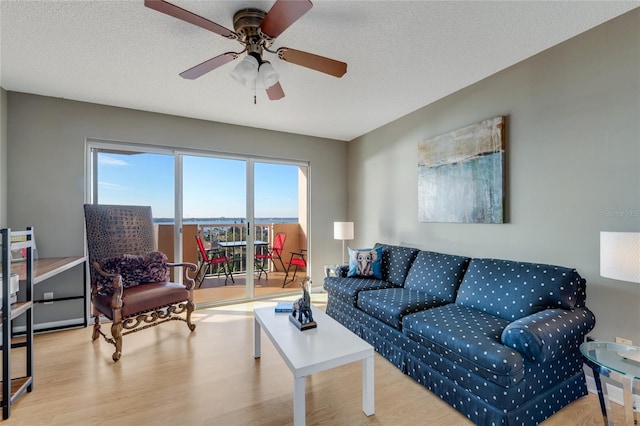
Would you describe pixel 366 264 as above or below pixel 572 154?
below

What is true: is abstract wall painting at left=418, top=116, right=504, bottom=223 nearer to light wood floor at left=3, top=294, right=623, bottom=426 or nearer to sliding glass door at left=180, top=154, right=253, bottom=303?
light wood floor at left=3, top=294, right=623, bottom=426

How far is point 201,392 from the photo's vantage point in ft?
6.52

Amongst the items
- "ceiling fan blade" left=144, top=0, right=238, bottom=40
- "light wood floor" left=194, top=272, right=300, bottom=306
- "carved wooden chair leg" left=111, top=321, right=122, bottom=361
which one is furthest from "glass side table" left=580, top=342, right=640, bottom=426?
"light wood floor" left=194, top=272, right=300, bottom=306

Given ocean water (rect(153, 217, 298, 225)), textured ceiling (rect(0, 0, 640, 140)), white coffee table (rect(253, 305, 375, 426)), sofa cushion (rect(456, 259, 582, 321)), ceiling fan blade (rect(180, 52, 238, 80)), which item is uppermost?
textured ceiling (rect(0, 0, 640, 140))

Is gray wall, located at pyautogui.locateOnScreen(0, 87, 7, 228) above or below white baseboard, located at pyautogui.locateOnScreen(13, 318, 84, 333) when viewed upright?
above

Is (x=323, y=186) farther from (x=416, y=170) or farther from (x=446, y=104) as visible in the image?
(x=446, y=104)

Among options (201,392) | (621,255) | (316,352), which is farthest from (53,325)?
(621,255)

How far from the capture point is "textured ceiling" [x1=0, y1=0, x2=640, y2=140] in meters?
1.78

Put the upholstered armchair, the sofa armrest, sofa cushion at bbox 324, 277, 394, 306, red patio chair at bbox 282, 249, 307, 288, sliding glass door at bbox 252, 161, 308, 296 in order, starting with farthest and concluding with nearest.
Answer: red patio chair at bbox 282, 249, 307, 288 → sliding glass door at bbox 252, 161, 308, 296 → sofa cushion at bbox 324, 277, 394, 306 → the upholstered armchair → the sofa armrest

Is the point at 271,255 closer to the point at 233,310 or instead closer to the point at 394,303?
the point at 233,310

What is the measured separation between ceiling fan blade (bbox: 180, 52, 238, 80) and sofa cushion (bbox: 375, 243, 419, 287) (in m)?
2.55

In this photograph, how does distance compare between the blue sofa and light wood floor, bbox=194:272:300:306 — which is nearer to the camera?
the blue sofa

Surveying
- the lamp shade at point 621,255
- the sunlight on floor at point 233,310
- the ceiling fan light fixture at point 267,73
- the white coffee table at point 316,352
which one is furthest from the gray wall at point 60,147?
the lamp shade at point 621,255

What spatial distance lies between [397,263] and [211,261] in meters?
2.62
